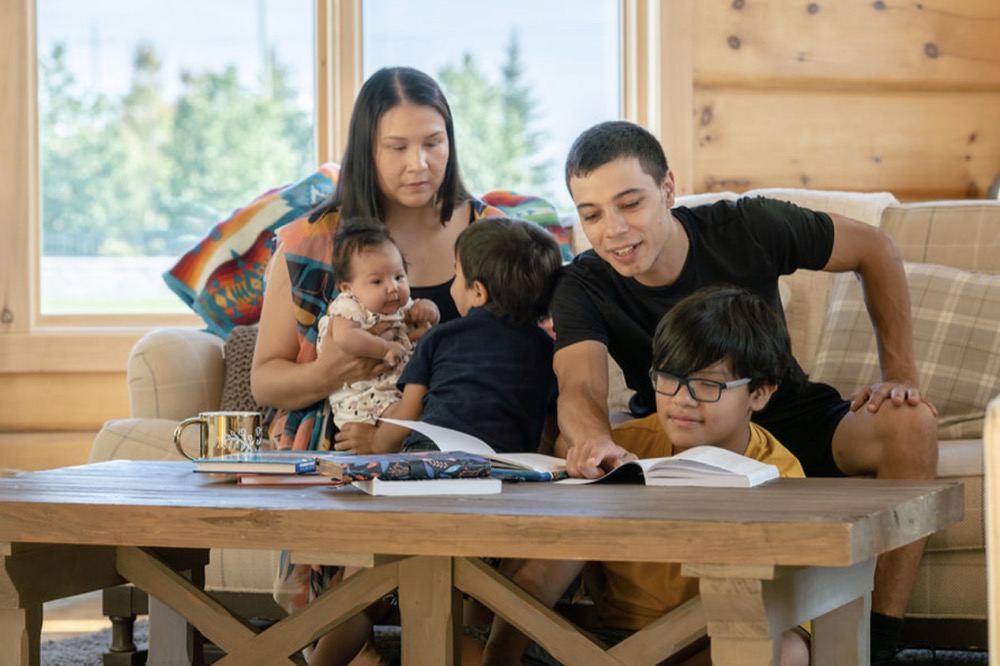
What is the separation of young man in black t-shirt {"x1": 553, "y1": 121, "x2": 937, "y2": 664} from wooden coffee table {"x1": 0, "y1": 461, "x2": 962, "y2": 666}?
39 centimetres

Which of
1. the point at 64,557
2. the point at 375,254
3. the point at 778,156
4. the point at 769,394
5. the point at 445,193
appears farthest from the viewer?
the point at 778,156

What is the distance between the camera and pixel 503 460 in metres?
1.71

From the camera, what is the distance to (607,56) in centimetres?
384

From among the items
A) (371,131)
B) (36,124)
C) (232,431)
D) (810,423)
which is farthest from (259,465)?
(36,124)

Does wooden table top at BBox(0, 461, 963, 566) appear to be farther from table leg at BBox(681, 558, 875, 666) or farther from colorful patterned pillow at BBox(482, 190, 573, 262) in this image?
colorful patterned pillow at BBox(482, 190, 573, 262)

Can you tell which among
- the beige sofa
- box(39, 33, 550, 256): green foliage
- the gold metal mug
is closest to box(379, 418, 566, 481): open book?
the gold metal mug

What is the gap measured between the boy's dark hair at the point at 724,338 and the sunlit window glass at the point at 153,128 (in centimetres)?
218

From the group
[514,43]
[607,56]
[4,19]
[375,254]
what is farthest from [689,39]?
[4,19]

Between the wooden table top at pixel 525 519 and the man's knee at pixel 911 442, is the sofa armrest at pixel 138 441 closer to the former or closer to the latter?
the wooden table top at pixel 525 519

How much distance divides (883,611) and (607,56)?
88.0 inches

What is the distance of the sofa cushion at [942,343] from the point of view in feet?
8.10

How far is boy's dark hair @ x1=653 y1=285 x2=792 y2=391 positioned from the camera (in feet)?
5.93

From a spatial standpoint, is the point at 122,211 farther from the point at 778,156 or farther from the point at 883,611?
the point at 883,611

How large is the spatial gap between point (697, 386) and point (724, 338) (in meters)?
0.08
